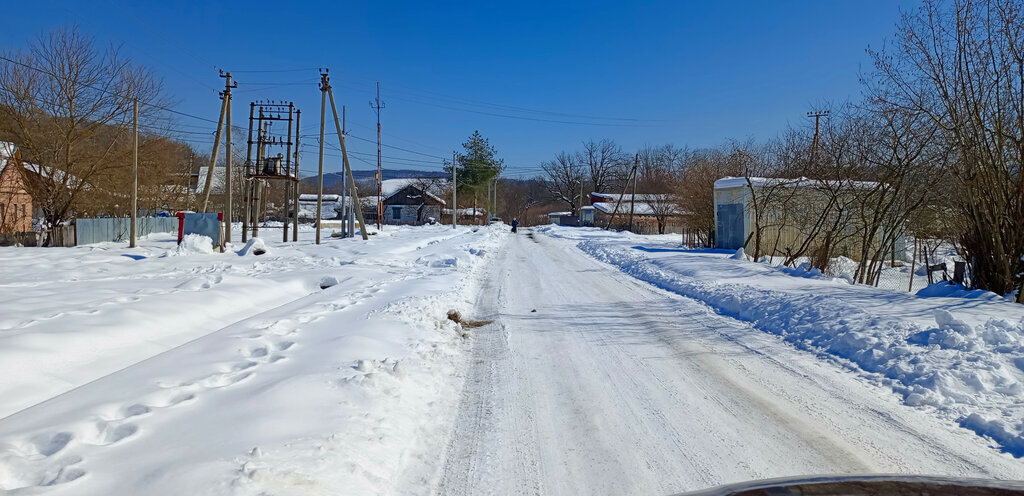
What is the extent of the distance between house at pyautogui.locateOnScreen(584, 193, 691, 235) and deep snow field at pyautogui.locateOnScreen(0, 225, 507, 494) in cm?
3009

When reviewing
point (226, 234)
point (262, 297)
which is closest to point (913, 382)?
point (262, 297)

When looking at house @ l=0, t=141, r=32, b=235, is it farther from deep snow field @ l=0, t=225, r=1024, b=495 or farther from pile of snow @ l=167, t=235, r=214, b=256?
deep snow field @ l=0, t=225, r=1024, b=495

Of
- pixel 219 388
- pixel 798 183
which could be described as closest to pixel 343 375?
pixel 219 388

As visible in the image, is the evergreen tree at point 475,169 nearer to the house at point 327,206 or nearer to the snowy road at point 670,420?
the house at point 327,206

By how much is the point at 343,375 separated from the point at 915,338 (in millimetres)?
6850

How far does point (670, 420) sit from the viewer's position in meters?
5.09

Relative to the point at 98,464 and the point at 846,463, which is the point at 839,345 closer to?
the point at 846,463

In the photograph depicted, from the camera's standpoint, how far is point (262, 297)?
39.1 ft

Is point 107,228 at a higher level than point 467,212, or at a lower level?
lower

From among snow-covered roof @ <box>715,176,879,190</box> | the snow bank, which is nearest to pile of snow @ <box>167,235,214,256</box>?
the snow bank

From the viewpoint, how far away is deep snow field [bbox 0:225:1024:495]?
3752mm

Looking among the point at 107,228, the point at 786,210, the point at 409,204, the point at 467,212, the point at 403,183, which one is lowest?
the point at 107,228

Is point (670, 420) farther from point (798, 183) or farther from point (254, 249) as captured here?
point (254, 249)

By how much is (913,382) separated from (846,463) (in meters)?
2.55
